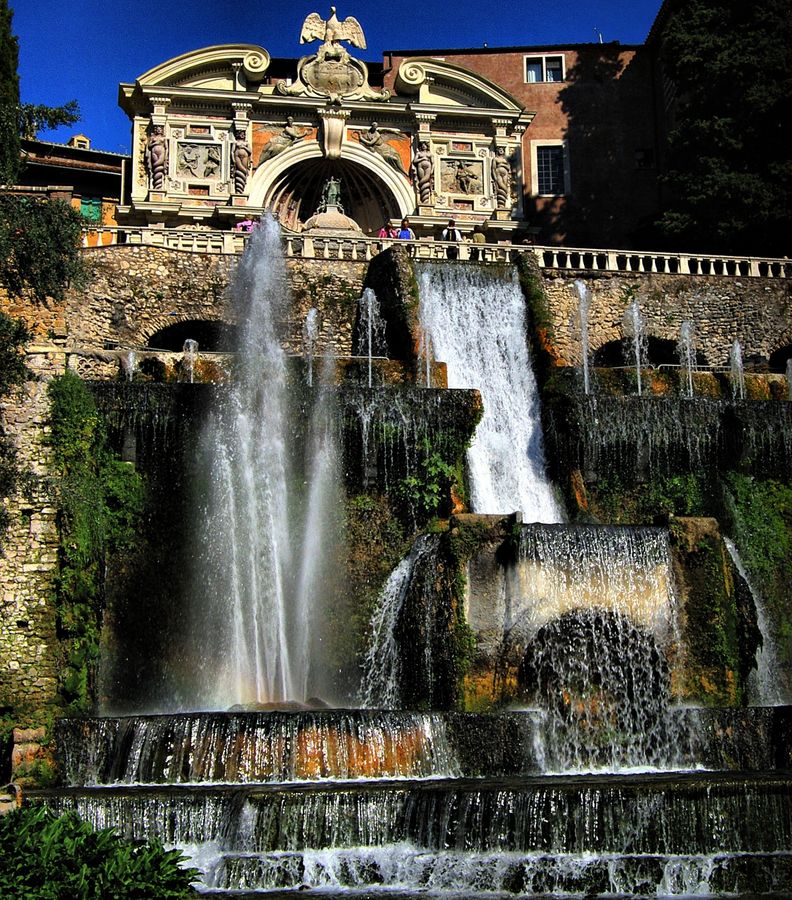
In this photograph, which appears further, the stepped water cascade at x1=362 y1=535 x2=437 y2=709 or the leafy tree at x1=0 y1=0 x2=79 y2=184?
the leafy tree at x1=0 y1=0 x2=79 y2=184

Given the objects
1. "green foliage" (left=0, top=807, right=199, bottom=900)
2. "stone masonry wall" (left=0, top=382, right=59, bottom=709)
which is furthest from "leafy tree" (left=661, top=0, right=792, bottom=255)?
"green foliage" (left=0, top=807, right=199, bottom=900)

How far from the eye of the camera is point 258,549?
61.2ft

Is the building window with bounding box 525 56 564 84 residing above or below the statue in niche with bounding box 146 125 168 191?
above

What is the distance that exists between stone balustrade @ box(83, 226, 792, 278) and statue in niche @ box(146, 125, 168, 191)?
7.29 meters

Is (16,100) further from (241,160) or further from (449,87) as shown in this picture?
(449,87)

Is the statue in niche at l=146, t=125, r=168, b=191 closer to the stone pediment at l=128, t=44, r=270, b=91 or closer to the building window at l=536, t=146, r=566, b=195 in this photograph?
the stone pediment at l=128, t=44, r=270, b=91

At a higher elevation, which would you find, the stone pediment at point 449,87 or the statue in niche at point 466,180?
the stone pediment at point 449,87

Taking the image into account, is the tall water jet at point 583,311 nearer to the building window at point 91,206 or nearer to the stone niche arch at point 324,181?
the stone niche arch at point 324,181

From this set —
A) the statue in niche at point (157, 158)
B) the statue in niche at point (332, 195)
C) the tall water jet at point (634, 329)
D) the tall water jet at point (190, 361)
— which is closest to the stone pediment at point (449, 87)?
the statue in niche at point (332, 195)

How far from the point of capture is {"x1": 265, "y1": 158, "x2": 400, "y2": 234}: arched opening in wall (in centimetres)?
3506

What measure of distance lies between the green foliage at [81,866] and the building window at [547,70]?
1379 inches

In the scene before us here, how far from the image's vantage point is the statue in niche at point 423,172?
3478 centimetres

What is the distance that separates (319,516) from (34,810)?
9616 mm

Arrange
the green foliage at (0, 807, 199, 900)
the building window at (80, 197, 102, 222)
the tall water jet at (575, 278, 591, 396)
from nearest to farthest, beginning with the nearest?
the green foliage at (0, 807, 199, 900) → the tall water jet at (575, 278, 591, 396) → the building window at (80, 197, 102, 222)
